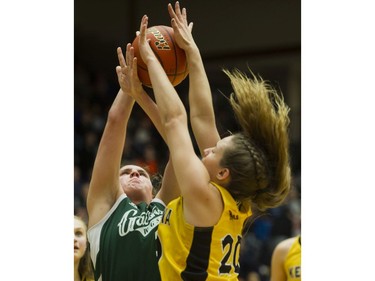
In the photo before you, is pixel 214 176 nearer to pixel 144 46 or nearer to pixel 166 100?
pixel 166 100

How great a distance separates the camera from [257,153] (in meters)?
2.37

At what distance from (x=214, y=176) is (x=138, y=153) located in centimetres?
233

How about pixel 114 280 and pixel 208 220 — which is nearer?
pixel 208 220

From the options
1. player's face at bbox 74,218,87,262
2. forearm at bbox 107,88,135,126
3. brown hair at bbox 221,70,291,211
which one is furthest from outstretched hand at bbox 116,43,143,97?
player's face at bbox 74,218,87,262

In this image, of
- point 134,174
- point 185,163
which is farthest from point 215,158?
point 134,174

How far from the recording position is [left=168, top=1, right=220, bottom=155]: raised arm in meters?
2.54

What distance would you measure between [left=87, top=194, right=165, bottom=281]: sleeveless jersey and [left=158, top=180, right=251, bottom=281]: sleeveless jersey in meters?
0.20

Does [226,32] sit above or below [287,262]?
above

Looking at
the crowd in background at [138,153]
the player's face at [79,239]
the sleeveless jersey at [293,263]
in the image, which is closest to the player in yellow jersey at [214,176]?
the crowd in background at [138,153]
